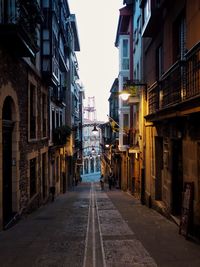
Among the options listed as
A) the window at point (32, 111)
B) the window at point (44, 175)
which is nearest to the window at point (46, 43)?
the window at point (32, 111)

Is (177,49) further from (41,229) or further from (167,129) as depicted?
(41,229)

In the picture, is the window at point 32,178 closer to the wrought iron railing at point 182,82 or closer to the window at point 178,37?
the wrought iron railing at point 182,82

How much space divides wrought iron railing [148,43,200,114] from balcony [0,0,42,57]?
3836 mm

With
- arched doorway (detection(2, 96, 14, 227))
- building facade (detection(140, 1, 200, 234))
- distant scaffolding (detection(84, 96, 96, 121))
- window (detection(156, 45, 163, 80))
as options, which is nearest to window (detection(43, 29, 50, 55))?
building facade (detection(140, 1, 200, 234))

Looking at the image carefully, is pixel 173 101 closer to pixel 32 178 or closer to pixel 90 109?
pixel 32 178

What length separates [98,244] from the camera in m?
8.59

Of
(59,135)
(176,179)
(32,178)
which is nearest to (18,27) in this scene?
(176,179)

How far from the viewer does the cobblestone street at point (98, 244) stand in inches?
283

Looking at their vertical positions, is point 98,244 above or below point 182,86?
below

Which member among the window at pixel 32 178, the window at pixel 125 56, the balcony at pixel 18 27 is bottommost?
the window at pixel 32 178

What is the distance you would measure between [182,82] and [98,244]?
4073 millimetres

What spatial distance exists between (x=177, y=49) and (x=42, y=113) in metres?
9.45

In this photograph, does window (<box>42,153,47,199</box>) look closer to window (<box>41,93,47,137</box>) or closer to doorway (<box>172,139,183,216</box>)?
window (<box>41,93,47,137</box>)

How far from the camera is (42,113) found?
1995 centimetres
